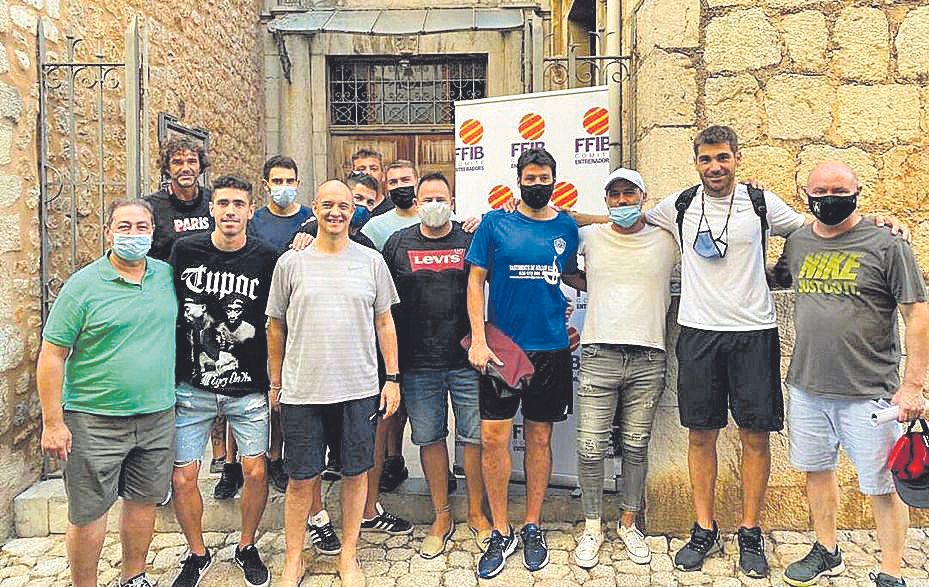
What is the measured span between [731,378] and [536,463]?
3.13ft

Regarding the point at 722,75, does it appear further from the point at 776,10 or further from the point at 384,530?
the point at 384,530

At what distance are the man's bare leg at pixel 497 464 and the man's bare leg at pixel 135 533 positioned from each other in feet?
4.70

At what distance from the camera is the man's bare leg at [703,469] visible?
333cm

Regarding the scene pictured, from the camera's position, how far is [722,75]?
358 centimetres

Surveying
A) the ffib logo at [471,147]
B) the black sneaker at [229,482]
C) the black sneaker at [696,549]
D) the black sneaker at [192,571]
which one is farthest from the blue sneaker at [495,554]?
the ffib logo at [471,147]

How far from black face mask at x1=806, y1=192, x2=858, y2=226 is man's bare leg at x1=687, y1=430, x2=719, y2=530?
1052mm

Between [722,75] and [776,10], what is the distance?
39cm

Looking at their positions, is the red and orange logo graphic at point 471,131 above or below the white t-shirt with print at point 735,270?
above

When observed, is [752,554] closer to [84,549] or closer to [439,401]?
[439,401]

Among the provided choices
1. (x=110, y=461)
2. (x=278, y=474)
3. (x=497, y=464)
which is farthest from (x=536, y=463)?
(x=110, y=461)

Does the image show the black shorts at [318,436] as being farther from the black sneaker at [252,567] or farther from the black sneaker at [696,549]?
the black sneaker at [696,549]

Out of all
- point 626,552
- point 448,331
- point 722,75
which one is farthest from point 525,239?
point 626,552

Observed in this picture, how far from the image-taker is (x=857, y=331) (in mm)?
2881

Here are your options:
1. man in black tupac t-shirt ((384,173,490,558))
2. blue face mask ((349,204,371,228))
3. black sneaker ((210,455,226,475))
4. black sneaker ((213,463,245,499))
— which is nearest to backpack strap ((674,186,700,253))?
man in black tupac t-shirt ((384,173,490,558))
